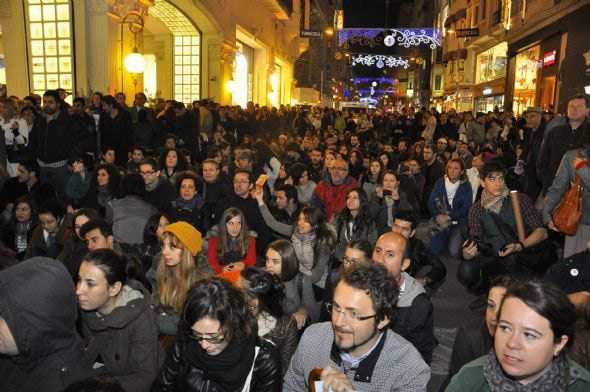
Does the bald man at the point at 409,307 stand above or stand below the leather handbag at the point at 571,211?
below

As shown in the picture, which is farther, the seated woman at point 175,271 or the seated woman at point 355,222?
the seated woman at point 355,222

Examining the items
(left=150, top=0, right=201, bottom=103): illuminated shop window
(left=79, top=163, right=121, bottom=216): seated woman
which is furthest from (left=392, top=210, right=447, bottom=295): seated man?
(left=150, top=0, right=201, bottom=103): illuminated shop window

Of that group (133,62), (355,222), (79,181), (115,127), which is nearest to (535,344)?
(355,222)

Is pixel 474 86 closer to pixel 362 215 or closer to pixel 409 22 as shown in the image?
pixel 362 215

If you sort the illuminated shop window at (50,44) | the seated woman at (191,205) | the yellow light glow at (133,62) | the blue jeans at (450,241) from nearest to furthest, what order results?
→ the seated woman at (191,205) → the blue jeans at (450,241) → the illuminated shop window at (50,44) → the yellow light glow at (133,62)

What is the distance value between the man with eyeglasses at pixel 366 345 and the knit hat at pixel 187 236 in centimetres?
203

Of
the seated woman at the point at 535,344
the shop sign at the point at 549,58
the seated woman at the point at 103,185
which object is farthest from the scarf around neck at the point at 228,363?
the shop sign at the point at 549,58

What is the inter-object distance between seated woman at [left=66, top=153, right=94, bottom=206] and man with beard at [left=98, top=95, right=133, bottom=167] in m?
2.28

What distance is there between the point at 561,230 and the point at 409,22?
293ft

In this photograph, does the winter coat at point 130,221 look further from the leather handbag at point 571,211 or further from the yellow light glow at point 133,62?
the yellow light glow at point 133,62

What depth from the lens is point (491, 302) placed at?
10.4ft

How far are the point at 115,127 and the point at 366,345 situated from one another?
28.3 feet

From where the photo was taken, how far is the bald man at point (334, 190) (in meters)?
7.79

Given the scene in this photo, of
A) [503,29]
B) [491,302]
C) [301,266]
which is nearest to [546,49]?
[503,29]
